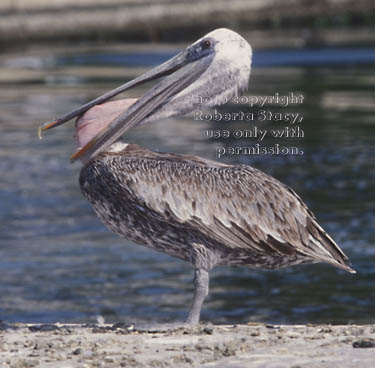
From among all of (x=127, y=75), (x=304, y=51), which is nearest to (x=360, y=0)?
(x=304, y=51)

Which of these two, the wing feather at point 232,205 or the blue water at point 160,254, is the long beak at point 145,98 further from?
the blue water at point 160,254

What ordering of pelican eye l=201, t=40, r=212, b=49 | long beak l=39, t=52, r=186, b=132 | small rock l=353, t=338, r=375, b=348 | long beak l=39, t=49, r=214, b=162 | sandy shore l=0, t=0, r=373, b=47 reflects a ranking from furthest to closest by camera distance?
sandy shore l=0, t=0, r=373, b=47
pelican eye l=201, t=40, r=212, b=49
long beak l=39, t=52, r=186, b=132
long beak l=39, t=49, r=214, b=162
small rock l=353, t=338, r=375, b=348

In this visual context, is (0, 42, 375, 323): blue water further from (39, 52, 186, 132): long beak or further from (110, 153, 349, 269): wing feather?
(39, 52, 186, 132): long beak

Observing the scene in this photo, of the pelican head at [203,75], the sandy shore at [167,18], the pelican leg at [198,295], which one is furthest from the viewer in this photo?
the sandy shore at [167,18]

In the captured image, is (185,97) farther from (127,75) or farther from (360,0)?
(360,0)

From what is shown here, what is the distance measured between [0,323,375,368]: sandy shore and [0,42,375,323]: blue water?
223 cm

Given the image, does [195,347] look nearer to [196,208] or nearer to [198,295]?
[198,295]

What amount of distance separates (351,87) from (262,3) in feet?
68.7

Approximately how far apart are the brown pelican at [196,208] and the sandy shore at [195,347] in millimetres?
463

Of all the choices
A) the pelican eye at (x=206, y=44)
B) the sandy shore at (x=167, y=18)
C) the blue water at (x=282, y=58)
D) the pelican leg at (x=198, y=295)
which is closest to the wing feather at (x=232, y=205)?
the pelican leg at (x=198, y=295)

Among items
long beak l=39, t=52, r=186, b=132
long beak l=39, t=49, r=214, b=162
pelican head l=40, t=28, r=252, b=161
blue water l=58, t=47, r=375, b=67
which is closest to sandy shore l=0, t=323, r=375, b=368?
long beak l=39, t=49, r=214, b=162

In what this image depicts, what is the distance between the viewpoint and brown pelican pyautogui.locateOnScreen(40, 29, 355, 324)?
20.9 ft

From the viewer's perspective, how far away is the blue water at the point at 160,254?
→ 880cm

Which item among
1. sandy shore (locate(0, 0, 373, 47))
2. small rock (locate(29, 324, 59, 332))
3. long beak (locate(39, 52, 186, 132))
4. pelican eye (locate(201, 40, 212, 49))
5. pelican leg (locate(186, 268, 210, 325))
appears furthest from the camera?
sandy shore (locate(0, 0, 373, 47))
